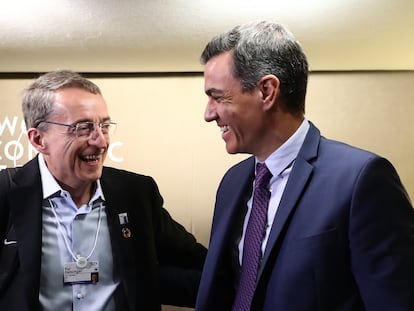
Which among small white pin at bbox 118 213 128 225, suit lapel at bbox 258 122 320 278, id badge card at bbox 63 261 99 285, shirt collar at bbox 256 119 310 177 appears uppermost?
shirt collar at bbox 256 119 310 177

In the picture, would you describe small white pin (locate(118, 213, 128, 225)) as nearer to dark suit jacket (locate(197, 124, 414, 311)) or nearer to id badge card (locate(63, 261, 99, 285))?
id badge card (locate(63, 261, 99, 285))

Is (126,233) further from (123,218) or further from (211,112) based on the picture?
(211,112)

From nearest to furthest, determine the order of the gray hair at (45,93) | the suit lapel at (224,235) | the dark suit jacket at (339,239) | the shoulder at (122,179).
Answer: the dark suit jacket at (339,239)
the suit lapel at (224,235)
the gray hair at (45,93)
the shoulder at (122,179)

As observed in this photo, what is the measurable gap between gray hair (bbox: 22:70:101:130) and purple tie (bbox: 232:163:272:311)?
0.65 metres

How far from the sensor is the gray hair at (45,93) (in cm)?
157

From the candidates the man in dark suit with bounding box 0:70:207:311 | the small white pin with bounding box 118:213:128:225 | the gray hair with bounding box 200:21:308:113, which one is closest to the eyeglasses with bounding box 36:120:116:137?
the man in dark suit with bounding box 0:70:207:311

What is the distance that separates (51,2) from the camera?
5.82ft

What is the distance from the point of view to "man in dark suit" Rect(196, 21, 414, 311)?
3.47ft

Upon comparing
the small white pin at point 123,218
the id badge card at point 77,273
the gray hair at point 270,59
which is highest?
the gray hair at point 270,59

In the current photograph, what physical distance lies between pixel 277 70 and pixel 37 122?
2.64 ft

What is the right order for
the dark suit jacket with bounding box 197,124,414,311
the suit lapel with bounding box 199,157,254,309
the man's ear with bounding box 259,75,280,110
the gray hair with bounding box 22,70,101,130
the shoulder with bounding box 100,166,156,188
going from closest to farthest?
the dark suit jacket with bounding box 197,124,414,311
the man's ear with bounding box 259,75,280,110
the suit lapel with bounding box 199,157,254,309
the gray hair with bounding box 22,70,101,130
the shoulder with bounding box 100,166,156,188

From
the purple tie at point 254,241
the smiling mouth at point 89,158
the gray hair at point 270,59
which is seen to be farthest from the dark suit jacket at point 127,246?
the gray hair at point 270,59

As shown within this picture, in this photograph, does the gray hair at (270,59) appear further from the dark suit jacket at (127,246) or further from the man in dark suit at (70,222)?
the dark suit jacket at (127,246)

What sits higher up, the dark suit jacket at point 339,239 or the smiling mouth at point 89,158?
the smiling mouth at point 89,158
